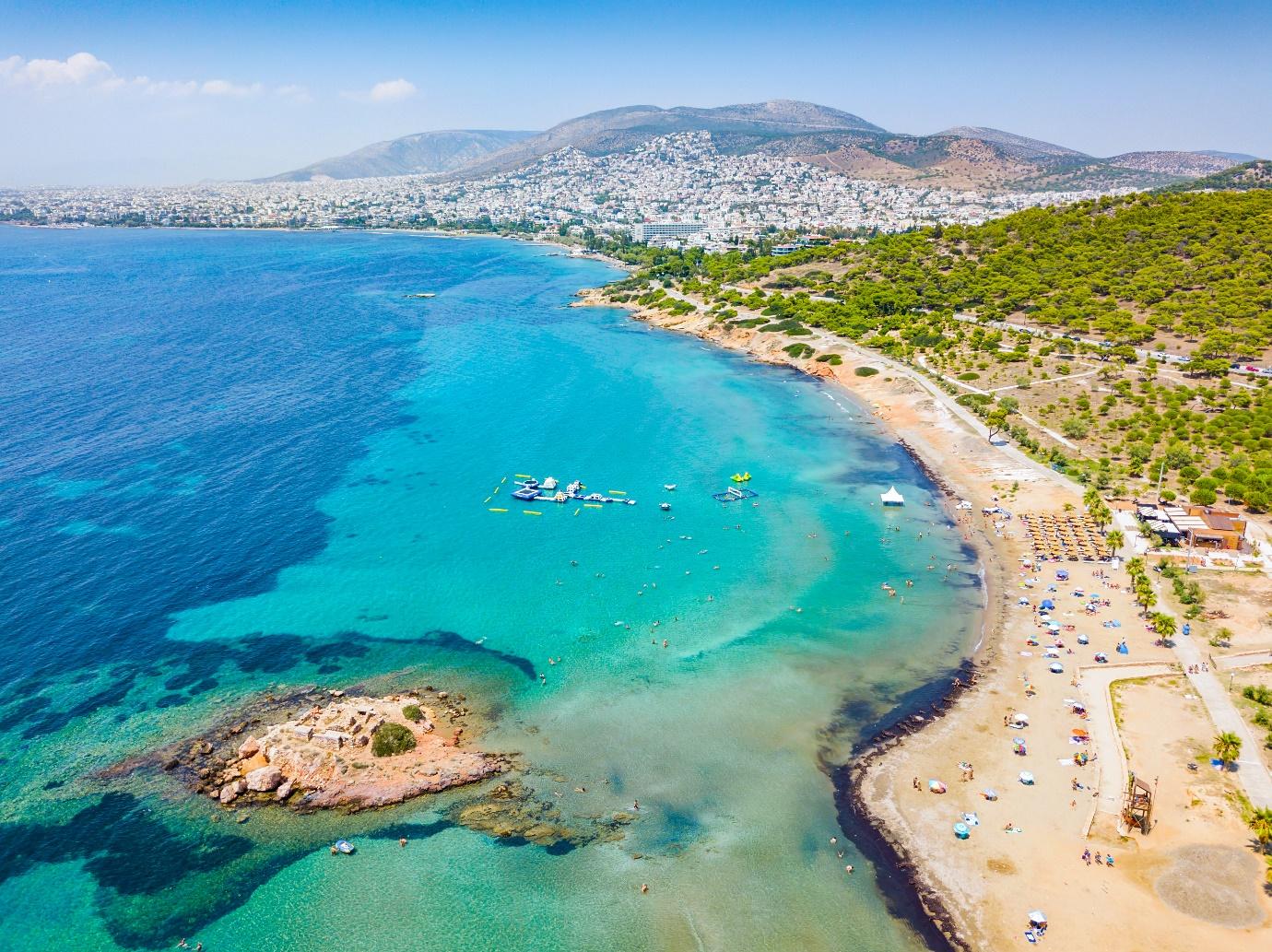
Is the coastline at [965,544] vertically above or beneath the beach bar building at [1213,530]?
beneath

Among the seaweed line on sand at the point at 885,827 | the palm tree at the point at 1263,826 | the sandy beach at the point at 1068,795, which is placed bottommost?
the seaweed line on sand at the point at 885,827

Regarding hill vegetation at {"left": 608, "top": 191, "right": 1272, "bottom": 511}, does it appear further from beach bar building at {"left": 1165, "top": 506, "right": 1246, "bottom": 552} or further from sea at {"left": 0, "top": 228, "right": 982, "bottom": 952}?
sea at {"left": 0, "top": 228, "right": 982, "bottom": 952}

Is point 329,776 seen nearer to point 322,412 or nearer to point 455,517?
point 455,517

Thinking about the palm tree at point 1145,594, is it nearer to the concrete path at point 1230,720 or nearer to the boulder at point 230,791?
the concrete path at point 1230,720

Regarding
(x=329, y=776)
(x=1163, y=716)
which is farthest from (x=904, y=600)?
(x=329, y=776)

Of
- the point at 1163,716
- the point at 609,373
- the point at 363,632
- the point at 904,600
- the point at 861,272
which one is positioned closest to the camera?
the point at 1163,716

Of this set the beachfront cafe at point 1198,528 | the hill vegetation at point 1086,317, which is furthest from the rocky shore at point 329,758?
the hill vegetation at point 1086,317
